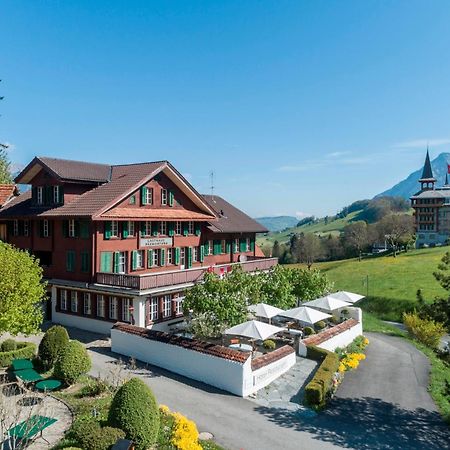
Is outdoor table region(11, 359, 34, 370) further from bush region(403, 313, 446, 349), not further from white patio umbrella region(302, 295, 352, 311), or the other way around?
bush region(403, 313, 446, 349)

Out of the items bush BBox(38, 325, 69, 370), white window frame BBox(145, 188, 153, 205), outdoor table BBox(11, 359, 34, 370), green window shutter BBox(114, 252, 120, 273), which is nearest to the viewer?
outdoor table BBox(11, 359, 34, 370)

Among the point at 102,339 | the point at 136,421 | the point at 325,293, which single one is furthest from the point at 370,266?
the point at 136,421

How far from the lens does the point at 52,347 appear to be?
19.3 m

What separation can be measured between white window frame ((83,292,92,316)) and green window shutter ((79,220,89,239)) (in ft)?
12.5

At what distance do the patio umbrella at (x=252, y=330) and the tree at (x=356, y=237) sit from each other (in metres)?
82.3

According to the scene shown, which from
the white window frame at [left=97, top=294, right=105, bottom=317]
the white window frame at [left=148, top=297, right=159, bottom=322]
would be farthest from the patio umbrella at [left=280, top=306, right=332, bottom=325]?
the white window frame at [left=97, top=294, right=105, bottom=317]

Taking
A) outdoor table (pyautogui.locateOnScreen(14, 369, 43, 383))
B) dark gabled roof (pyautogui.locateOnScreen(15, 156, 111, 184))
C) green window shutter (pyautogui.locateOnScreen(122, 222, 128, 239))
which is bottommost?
outdoor table (pyautogui.locateOnScreen(14, 369, 43, 383))

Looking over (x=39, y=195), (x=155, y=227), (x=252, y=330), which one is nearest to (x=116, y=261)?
(x=155, y=227)

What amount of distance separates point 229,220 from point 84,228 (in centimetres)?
1655

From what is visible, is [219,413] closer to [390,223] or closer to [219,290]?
[219,290]

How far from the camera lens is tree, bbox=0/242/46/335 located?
18688 mm

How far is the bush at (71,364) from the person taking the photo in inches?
704

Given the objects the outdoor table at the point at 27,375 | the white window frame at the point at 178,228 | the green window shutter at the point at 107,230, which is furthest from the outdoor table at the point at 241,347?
the white window frame at the point at 178,228

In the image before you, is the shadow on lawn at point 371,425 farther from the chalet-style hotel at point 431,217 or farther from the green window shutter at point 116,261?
the chalet-style hotel at point 431,217
